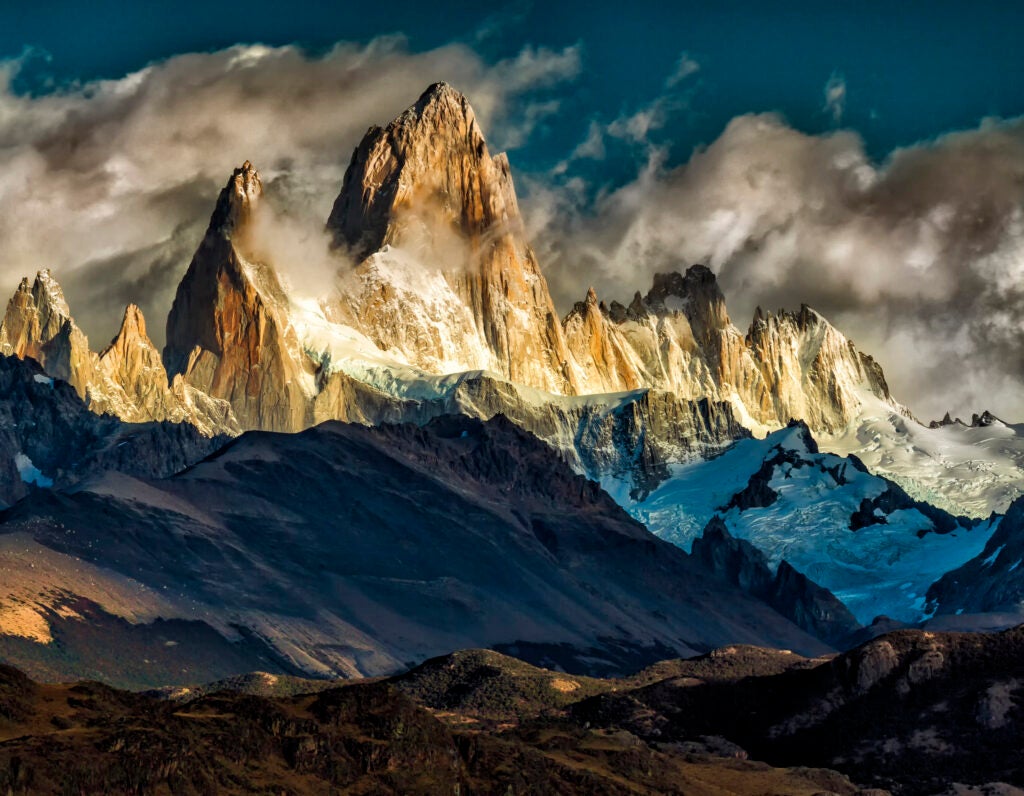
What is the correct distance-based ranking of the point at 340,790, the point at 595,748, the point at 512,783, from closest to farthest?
the point at 340,790, the point at 512,783, the point at 595,748

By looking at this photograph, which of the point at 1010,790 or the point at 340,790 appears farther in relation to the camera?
the point at 1010,790

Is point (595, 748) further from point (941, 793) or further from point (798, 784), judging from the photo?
point (941, 793)

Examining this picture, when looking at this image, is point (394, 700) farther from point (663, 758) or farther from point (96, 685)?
point (663, 758)

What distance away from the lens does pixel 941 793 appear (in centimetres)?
19838

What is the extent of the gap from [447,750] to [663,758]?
3541cm

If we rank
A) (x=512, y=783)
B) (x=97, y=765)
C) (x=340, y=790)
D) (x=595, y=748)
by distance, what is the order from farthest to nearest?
(x=595, y=748) → (x=512, y=783) → (x=340, y=790) → (x=97, y=765)

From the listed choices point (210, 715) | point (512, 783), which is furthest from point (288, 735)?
point (512, 783)

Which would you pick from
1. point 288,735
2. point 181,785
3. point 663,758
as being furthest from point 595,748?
point 181,785

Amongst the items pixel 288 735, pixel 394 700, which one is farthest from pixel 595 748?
pixel 288 735

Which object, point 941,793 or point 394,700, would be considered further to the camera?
point 941,793

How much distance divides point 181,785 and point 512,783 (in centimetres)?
3163

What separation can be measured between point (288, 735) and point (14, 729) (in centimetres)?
2077

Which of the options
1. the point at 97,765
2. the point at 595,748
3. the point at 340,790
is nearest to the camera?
the point at 97,765

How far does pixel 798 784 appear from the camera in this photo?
195375mm
